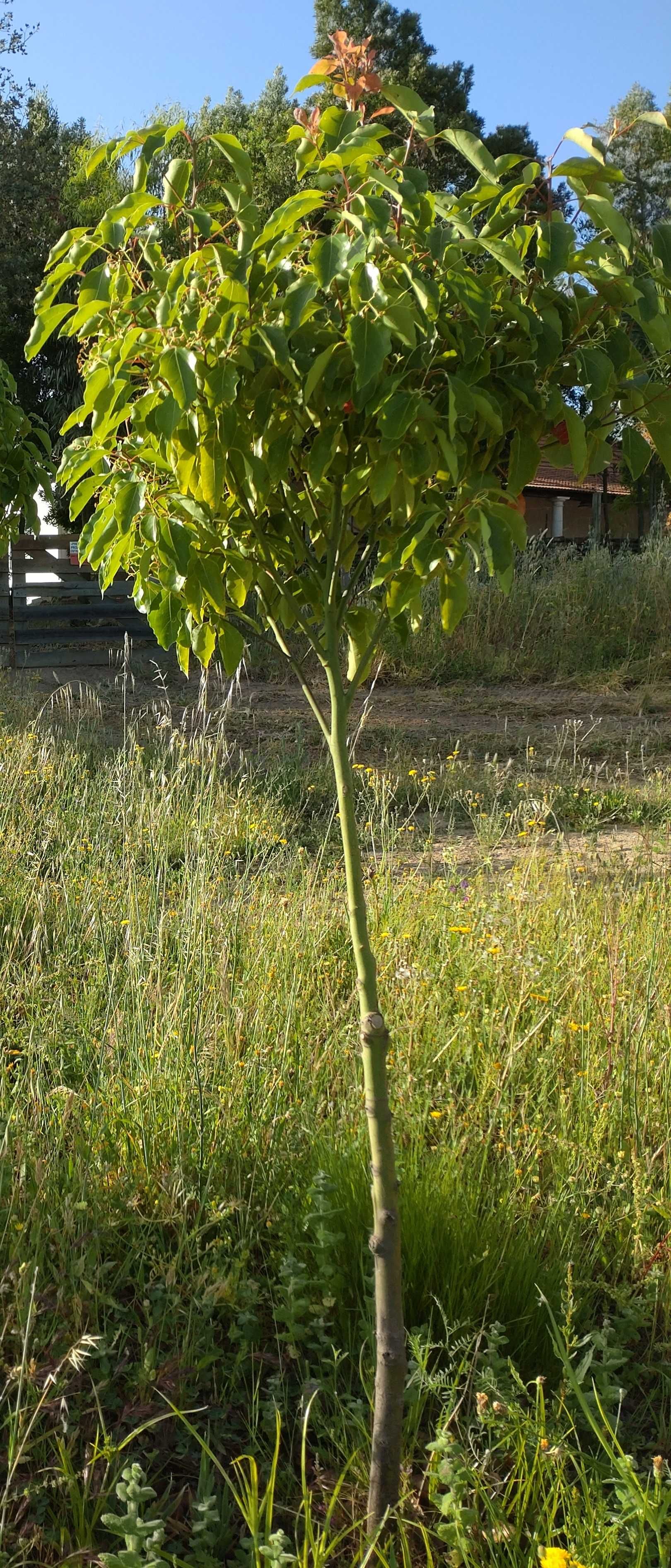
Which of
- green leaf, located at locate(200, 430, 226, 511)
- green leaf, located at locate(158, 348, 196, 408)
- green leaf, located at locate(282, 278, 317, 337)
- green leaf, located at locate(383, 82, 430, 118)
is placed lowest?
green leaf, located at locate(200, 430, 226, 511)

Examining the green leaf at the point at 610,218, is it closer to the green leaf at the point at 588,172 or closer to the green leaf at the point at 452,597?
the green leaf at the point at 588,172

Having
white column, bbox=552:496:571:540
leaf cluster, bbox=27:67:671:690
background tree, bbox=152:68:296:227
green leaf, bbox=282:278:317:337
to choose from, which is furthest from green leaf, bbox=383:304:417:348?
white column, bbox=552:496:571:540

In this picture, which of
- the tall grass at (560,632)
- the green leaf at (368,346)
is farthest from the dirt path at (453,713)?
the green leaf at (368,346)

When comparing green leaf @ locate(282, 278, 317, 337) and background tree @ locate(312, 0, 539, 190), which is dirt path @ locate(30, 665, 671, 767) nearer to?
green leaf @ locate(282, 278, 317, 337)

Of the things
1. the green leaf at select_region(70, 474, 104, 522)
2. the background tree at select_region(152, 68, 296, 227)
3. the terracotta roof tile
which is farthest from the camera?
the terracotta roof tile

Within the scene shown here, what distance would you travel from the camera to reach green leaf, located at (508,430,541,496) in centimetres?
171

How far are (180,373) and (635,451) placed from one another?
2.19 feet

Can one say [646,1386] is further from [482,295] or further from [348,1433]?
[482,295]

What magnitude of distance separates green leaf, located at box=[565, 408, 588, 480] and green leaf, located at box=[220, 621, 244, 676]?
560 millimetres

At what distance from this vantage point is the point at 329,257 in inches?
58.1

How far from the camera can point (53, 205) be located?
1853 centimetres

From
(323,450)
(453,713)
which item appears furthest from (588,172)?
(453,713)

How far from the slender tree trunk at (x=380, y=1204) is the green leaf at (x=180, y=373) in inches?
18.2

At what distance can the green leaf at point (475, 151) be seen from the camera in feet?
5.02
